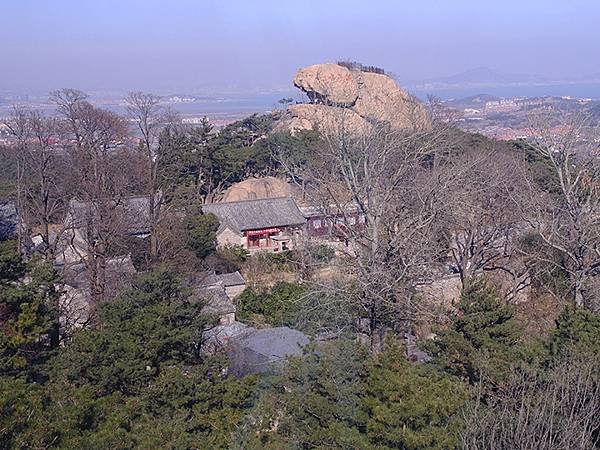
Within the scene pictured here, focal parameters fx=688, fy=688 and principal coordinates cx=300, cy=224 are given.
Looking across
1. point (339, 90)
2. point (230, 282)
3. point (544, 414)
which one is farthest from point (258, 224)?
point (544, 414)

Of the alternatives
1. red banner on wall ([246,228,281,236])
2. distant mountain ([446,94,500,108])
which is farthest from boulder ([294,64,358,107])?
distant mountain ([446,94,500,108])

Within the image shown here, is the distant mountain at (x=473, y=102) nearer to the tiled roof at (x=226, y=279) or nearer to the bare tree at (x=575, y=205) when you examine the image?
the tiled roof at (x=226, y=279)

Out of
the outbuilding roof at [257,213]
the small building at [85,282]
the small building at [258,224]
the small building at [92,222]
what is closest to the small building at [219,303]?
the small building at [85,282]

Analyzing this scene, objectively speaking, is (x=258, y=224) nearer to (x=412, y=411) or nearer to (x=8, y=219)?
(x=8, y=219)

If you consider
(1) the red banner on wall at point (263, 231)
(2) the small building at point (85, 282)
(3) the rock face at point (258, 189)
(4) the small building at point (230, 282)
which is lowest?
(4) the small building at point (230, 282)

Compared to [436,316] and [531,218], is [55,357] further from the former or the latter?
[531,218]

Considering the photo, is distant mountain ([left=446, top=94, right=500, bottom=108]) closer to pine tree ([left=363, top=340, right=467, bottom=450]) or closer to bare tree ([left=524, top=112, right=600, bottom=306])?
bare tree ([left=524, top=112, right=600, bottom=306])

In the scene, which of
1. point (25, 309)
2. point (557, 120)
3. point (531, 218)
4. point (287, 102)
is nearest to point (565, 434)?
point (25, 309)

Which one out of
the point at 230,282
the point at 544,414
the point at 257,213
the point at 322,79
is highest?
the point at 322,79
